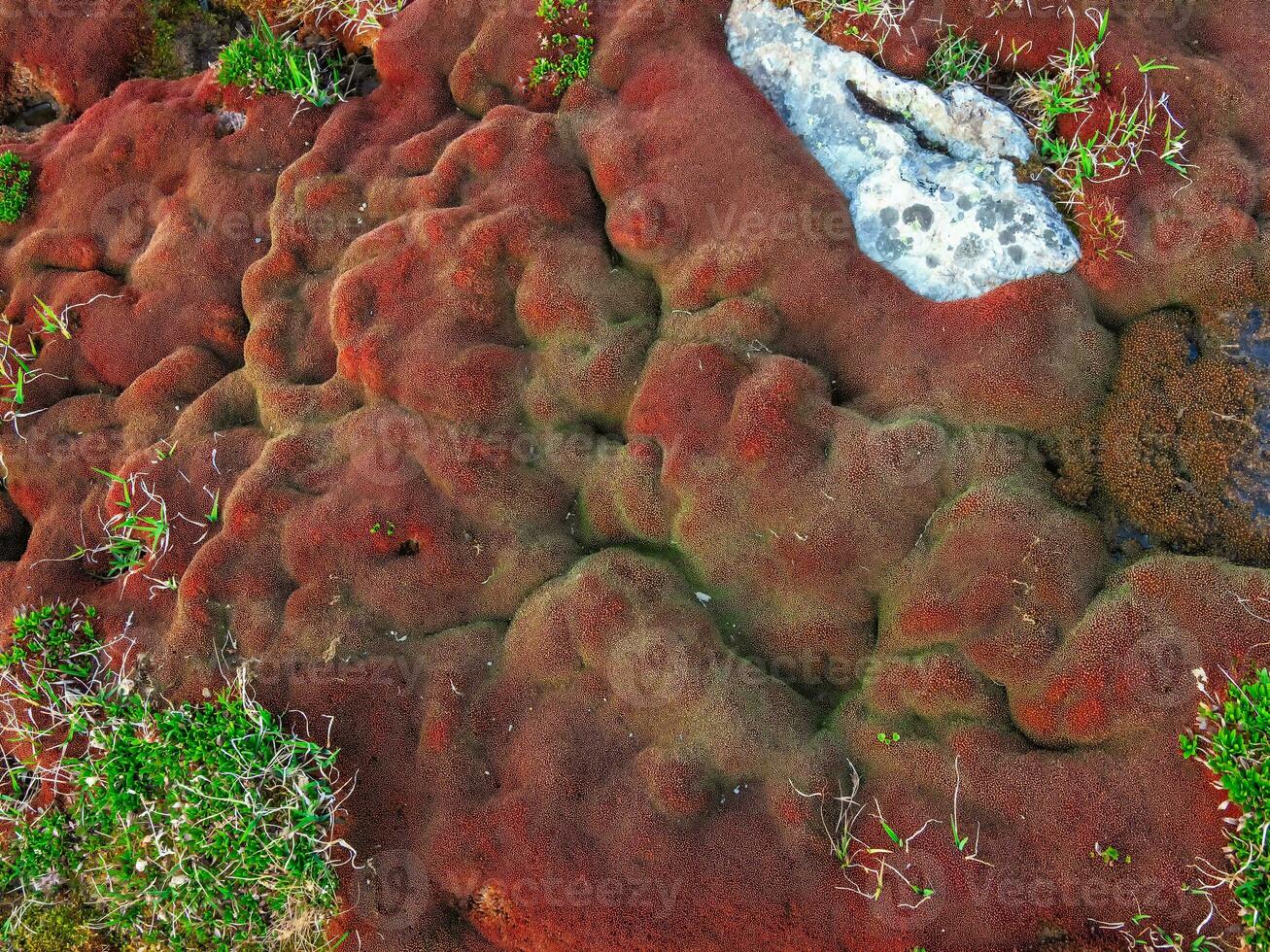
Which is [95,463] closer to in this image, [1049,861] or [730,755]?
[730,755]

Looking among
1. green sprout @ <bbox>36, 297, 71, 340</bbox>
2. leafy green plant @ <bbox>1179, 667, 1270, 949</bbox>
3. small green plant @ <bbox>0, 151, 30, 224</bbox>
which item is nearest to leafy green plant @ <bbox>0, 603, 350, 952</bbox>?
green sprout @ <bbox>36, 297, 71, 340</bbox>

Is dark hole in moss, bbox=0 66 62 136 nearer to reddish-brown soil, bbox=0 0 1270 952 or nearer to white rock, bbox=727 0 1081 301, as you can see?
reddish-brown soil, bbox=0 0 1270 952

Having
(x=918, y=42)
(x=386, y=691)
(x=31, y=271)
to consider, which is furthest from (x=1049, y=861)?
(x=31, y=271)

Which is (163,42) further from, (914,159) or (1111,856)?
(1111,856)

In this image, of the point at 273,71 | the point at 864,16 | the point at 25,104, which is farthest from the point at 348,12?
the point at 864,16

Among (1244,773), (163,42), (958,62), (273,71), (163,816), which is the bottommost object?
(1244,773)
